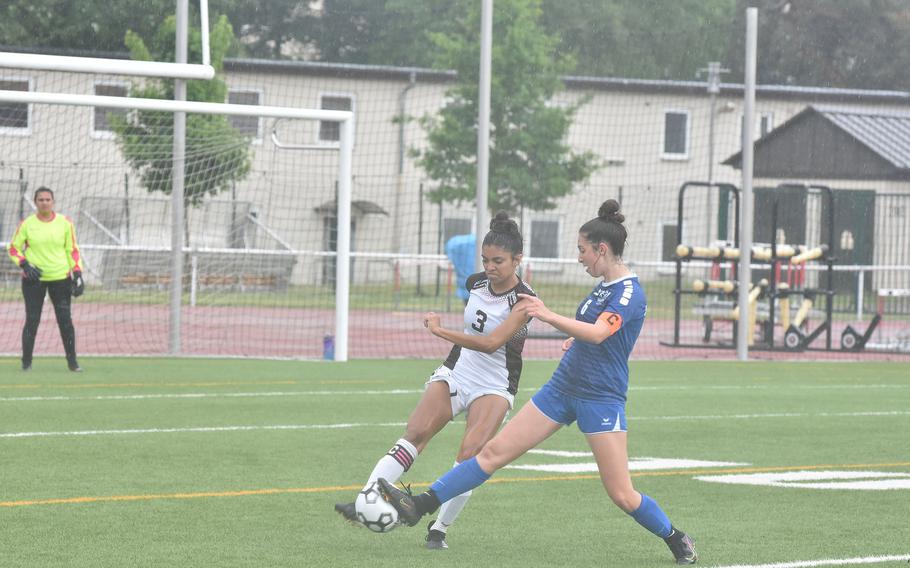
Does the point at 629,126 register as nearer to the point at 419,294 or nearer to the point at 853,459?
the point at 419,294

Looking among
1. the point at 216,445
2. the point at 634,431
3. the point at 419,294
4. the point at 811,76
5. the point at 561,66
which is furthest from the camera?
the point at 561,66

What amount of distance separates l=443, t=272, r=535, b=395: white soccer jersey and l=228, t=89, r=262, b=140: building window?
12577 millimetres

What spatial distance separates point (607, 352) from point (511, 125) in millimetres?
32188

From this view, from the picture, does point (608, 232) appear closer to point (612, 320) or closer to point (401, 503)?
point (612, 320)

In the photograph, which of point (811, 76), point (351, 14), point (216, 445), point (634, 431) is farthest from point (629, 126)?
point (216, 445)

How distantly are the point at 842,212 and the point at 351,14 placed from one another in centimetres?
1380

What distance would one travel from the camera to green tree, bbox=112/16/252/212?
74.7 feet

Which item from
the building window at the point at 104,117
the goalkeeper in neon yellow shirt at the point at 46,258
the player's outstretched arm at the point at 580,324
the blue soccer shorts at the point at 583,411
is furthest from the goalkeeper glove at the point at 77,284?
the player's outstretched arm at the point at 580,324

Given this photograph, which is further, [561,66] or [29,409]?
[561,66]

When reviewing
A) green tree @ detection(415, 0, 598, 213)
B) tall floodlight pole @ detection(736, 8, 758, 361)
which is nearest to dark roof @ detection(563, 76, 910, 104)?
tall floodlight pole @ detection(736, 8, 758, 361)

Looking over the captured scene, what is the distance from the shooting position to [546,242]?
3691cm

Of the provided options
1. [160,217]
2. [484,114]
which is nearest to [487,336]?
[484,114]

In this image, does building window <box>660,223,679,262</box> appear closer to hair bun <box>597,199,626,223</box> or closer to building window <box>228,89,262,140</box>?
building window <box>228,89,262,140</box>

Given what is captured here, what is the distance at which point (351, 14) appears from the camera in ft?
135
